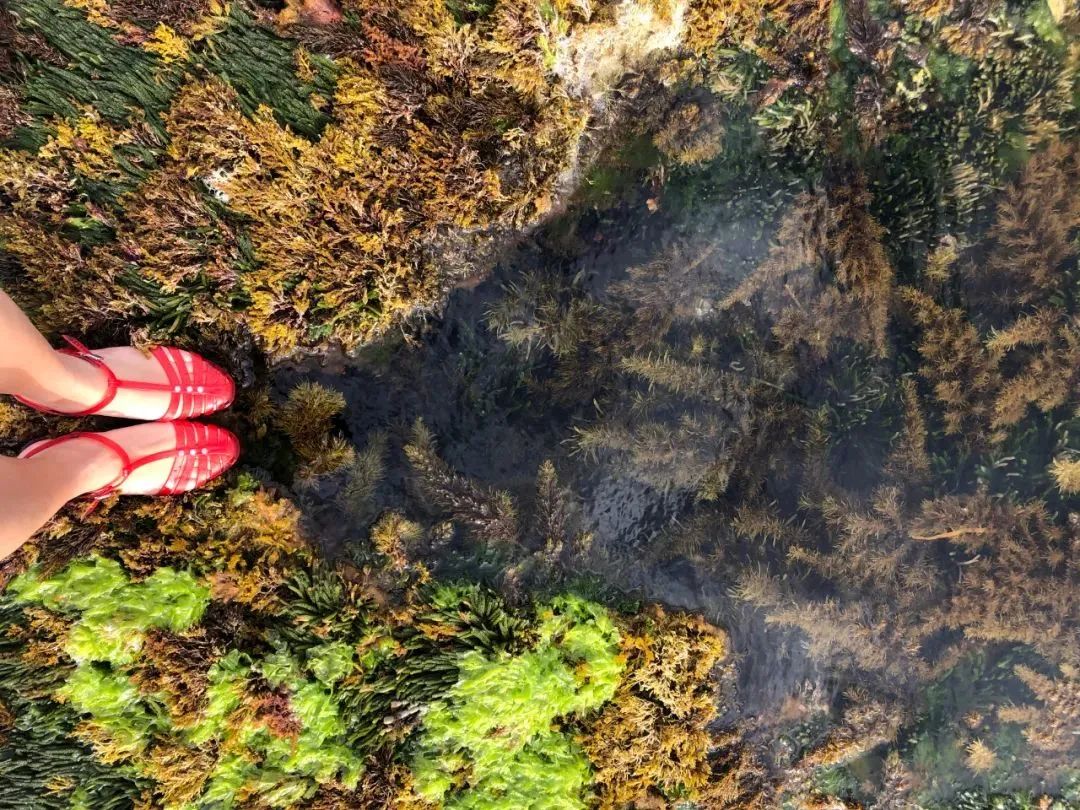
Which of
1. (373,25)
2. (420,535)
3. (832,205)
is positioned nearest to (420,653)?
(420,535)

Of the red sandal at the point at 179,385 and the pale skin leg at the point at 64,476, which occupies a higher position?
the red sandal at the point at 179,385

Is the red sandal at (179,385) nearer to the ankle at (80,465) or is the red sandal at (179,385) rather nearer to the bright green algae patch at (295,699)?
the ankle at (80,465)

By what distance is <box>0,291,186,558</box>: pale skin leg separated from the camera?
2.86m

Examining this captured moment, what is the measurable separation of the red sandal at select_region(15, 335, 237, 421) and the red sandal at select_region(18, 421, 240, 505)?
0.41 ft

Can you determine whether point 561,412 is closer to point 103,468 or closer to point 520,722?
point 520,722

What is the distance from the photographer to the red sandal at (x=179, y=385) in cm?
347

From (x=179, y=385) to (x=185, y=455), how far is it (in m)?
0.45

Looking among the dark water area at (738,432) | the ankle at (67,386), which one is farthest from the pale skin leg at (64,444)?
the dark water area at (738,432)

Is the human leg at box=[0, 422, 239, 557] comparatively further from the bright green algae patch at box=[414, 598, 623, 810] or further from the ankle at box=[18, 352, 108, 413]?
the bright green algae patch at box=[414, 598, 623, 810]

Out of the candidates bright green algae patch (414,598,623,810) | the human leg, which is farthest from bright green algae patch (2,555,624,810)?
the human leg

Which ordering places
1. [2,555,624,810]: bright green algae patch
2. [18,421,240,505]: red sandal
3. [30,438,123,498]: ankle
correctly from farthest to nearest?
[2,555,624,810]: bright green algae patch, [18,421,240,505]: red sandal, [30,438,123,498]: ankle

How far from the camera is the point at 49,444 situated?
3342mm

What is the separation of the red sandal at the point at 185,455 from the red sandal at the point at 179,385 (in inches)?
4.9

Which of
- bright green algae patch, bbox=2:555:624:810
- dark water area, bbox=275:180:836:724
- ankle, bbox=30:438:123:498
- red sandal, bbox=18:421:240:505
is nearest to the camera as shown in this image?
ankle, bbox=30:438:123:498
